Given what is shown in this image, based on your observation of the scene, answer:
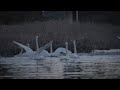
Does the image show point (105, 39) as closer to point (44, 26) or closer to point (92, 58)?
point (92, 58)

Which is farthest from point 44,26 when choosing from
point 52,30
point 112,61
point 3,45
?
point 112,61

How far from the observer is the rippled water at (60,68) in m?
6.48

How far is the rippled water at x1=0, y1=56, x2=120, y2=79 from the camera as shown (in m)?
6.48

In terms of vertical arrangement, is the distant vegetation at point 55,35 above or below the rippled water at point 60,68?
above

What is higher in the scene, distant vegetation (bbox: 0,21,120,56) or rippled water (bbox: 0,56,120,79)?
distant vegetation (bbox: 0,21,120,56)

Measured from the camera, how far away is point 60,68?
6488mm

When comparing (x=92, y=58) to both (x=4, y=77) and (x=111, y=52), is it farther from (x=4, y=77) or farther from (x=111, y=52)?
(x=4, y=77)

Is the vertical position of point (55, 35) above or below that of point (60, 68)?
above
